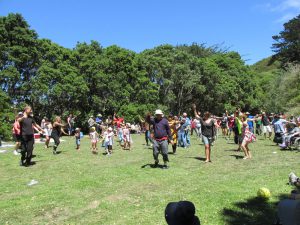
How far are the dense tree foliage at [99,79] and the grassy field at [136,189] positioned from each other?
15.3 meters

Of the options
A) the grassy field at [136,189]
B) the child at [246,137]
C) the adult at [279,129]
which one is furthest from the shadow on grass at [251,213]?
the adult at [279,129]

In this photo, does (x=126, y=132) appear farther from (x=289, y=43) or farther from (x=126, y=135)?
(x=289, y=43)

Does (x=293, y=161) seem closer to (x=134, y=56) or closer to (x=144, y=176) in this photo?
(x=144, y=176)

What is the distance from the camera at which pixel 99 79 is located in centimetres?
3797

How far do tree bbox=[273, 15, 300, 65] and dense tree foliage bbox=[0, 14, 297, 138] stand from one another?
54.6 feet

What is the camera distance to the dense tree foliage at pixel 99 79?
30.5m

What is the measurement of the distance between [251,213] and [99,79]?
31.8 meters

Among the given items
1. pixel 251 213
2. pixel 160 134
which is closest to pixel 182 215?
pixel 251 213

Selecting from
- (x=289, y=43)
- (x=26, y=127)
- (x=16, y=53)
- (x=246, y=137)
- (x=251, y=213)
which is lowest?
(x=251, y=213)

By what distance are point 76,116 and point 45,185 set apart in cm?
2612

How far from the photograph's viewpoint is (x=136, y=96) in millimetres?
40531

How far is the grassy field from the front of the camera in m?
7.54

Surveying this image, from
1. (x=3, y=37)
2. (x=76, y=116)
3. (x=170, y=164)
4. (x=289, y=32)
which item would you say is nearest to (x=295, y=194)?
(x=170, y=164)

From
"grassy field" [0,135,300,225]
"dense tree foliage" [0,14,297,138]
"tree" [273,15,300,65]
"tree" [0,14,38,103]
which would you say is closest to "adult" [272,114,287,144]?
"grassy field" [0,135,300,225]
